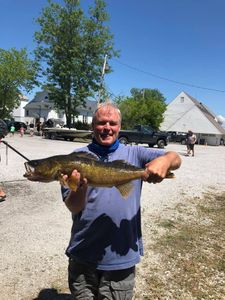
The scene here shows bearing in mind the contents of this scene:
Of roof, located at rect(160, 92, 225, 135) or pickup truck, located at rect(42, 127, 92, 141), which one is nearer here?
pickup truck, located at rect(42, 127, 92, 141)

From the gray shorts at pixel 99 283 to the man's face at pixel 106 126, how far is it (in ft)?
3.13

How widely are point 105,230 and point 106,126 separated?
77 cm

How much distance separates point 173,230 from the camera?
7.35 m

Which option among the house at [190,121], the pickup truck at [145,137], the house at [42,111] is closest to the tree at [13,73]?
the pickup truck at [145,137]

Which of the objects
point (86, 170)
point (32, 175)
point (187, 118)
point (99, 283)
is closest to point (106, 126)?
point (86, 170)

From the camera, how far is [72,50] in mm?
46000

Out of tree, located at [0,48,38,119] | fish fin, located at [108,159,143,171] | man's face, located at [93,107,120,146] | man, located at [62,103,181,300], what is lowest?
man, located at [62,103,181,300]

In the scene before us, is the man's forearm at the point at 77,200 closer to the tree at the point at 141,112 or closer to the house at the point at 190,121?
the tree at the point at 141,112

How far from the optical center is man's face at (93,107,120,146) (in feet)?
9.43

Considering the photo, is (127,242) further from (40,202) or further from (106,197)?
(40,202)

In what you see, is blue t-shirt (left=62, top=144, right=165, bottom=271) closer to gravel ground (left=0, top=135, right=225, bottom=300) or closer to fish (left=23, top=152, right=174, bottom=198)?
fish (left=23, top=152, right=174, bottom=198)

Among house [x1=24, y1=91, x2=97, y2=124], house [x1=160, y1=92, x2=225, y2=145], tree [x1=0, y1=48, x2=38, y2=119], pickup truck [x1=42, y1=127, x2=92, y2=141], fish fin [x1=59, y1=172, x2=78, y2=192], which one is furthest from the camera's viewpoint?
house [x1=24, y1=91, x2=97, y2=124]

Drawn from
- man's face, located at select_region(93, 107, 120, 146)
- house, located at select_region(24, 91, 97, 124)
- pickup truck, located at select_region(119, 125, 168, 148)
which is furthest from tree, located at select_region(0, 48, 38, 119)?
man's face, located at select_region(93, 107, 120, 146)

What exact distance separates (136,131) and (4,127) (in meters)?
28.3
